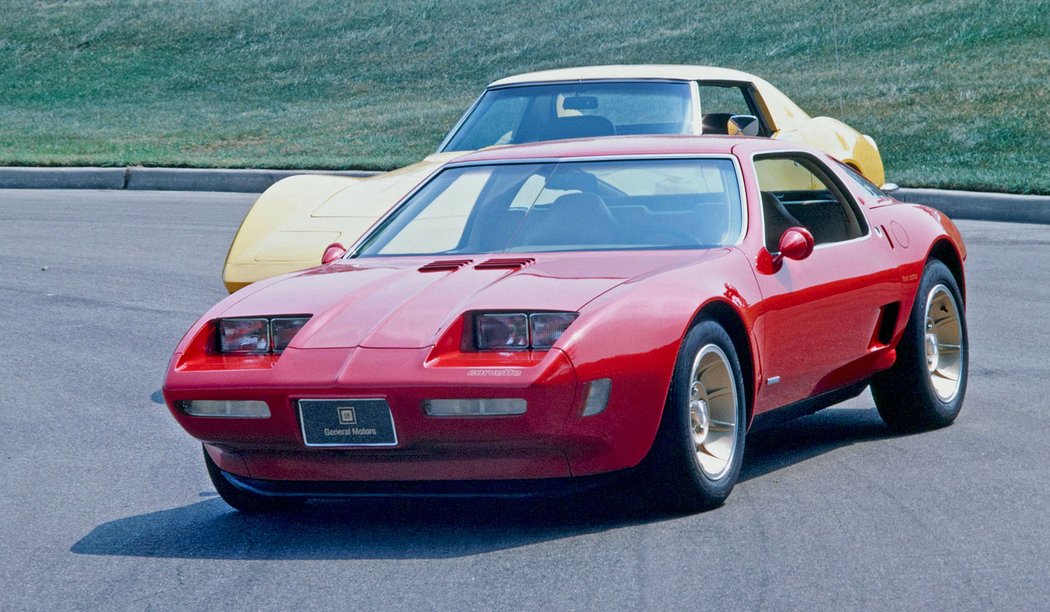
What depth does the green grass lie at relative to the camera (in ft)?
65.6

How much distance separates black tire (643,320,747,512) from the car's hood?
0.97 ft

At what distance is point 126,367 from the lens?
8.67 m

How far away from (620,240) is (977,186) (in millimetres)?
10298

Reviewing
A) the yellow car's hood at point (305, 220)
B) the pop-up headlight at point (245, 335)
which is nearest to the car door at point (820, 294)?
the pop-up headlight at point (245, 335)

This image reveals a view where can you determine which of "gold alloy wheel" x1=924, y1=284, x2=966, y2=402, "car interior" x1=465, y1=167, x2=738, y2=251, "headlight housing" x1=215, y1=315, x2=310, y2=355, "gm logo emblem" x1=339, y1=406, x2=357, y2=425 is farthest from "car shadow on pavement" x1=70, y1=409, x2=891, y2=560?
"gold alloy wheel" x1=924, y1=284, x2=966, y2=402

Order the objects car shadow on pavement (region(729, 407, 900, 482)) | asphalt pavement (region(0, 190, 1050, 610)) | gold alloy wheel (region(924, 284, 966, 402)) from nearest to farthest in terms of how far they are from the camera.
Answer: asphalt pavement (region(0, 190, 1050, 610)) → car shadow on pavement (region(729, 407, 900, 482)) → gold alloy wheel (region(924, 284, 966, 402))

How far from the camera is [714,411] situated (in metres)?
5.48

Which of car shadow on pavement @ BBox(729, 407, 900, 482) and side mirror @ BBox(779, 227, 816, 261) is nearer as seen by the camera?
side mirror @ BBox(779, 227, 816, 261)

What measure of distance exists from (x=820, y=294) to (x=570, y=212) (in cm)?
95

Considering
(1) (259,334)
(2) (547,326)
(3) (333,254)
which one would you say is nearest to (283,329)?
(1) (259,334)

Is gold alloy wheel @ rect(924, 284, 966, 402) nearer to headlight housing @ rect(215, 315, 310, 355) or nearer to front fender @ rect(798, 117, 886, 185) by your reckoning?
headlight housing @ rect(215, 315, 310, 355)

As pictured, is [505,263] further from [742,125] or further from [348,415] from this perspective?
[742,125]

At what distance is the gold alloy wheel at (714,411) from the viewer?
17.6 ft

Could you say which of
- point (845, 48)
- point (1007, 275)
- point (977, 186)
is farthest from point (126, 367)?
point (845, 48)
